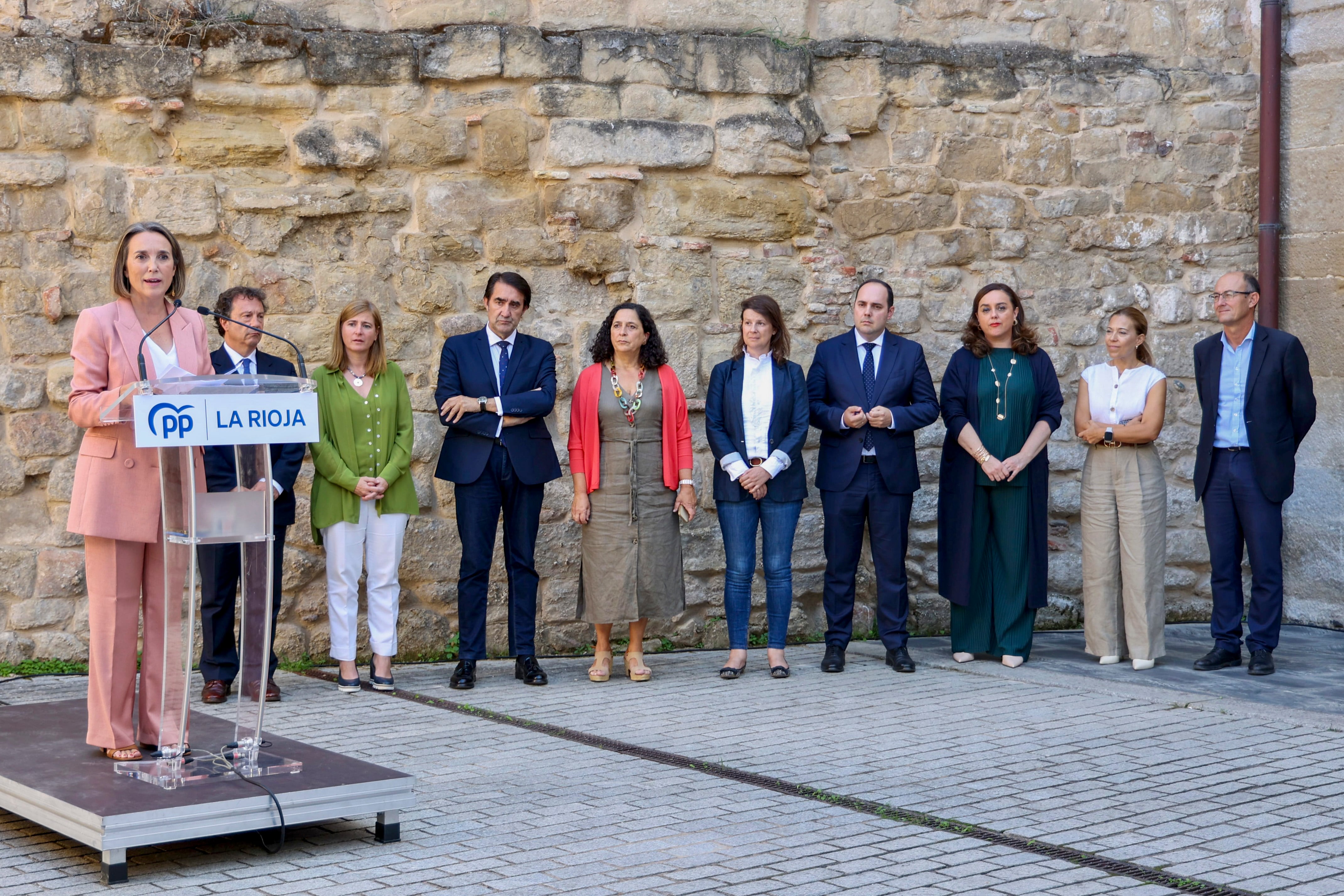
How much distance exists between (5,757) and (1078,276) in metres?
5.90

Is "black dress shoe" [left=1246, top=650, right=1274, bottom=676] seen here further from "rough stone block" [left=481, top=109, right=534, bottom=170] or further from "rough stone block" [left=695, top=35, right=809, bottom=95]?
"rough stone block" [left=481, top=109, right=534, bottom=170]

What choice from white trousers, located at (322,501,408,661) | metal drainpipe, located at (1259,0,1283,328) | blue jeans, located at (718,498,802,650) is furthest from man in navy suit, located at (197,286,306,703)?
metal drainpipe, located at (1259,0,1283,328)

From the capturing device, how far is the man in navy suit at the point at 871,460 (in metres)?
6.69

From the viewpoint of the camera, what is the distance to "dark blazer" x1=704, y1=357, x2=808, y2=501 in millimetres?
6609

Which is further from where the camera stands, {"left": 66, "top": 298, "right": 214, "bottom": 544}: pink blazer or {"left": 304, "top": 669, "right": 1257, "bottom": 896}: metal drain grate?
{"left": 66, "top": 298, "right": 214, "bottom": 544}: pink blazer

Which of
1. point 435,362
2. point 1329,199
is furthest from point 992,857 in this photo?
point 1329,199

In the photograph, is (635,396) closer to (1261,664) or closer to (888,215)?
(888,215)

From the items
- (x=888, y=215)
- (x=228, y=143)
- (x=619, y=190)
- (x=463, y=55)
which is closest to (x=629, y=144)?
(x=619, y=190)

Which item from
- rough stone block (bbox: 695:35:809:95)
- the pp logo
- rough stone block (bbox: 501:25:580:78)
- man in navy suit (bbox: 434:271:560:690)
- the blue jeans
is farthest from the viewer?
rough stone block (bbox: 695:35:809:95)

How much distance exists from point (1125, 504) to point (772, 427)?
1751 mm

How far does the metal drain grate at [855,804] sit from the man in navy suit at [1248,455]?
2916mm

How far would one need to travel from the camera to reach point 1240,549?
6.80m

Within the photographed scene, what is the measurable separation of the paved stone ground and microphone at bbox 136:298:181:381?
1.32 metres

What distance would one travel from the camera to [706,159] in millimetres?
7281
